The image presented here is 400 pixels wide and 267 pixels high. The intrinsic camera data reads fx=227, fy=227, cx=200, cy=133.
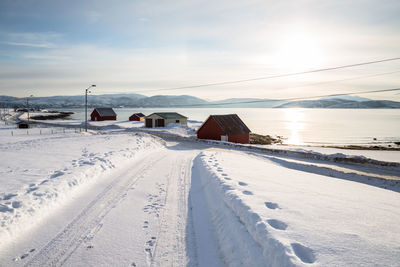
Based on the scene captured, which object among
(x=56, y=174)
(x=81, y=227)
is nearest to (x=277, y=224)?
(x=81, y=227)

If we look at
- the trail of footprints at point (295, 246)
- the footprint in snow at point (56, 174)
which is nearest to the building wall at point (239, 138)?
the footprint in snow at point (56, 174)

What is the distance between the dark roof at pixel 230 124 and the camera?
3488cm

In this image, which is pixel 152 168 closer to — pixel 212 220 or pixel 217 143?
pixel 212 220

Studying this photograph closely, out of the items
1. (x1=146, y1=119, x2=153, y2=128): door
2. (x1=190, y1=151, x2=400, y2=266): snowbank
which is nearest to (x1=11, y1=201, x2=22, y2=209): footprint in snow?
(x1=190, y1=151, x2=400, y2=266): snowbank

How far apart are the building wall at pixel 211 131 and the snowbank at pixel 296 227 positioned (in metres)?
25.7

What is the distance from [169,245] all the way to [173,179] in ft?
19.5

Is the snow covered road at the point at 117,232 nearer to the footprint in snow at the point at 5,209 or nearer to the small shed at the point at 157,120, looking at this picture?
the footprint in snow at the point at 5,209

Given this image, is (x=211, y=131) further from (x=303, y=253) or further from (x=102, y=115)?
(x=102, y=115)

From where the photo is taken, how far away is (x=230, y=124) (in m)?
36.3

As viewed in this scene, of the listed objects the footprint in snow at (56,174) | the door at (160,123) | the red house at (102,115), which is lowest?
the footprint in snow at (56,174)

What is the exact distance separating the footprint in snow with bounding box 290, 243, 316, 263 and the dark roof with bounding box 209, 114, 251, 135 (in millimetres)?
29872

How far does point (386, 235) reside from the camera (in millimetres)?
4996

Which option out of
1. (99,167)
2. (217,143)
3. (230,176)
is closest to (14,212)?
(99,167)

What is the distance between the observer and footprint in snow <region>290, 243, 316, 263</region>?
4213mm
